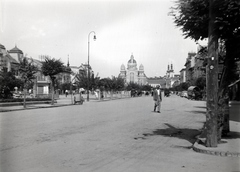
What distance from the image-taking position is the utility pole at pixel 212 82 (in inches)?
289

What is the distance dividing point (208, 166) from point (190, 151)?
5.04 feet

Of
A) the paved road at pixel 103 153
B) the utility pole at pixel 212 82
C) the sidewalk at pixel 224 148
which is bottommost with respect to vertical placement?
the paved road at pixel 103 153

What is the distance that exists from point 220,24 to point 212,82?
1.54 m

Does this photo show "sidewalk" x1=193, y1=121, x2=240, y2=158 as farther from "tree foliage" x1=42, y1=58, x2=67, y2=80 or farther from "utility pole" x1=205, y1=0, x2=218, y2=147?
"tree foliage" x1=42, y1=58, x2=67, y2=80

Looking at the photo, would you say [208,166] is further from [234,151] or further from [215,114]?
[215,114]

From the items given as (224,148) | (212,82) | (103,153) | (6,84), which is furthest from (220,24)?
(6,84)

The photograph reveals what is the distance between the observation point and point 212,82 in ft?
24.4

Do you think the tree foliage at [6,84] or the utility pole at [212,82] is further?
the tree foliage at [6,84]

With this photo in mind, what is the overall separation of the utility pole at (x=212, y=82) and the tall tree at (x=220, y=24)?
2.3 inches

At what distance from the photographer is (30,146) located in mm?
7641

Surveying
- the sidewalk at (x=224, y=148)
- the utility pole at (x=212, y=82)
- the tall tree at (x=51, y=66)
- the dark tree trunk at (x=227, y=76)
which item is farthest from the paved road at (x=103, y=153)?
the tall tree at (x=51, y=66)

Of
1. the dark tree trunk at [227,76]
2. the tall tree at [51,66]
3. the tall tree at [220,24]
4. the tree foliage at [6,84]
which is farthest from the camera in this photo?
the tall tree at [51,66]

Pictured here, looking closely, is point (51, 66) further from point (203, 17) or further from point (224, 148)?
point (224, 148)

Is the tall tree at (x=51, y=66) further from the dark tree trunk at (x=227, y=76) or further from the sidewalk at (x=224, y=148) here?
the sidewalk at (x=224, y=148)
